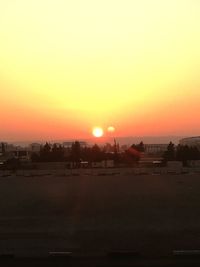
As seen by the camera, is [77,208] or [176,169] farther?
[176,169]

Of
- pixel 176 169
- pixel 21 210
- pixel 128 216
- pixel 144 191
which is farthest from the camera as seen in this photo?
pixel 176 169

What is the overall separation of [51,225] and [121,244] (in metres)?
4.85

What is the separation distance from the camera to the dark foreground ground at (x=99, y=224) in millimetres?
13430

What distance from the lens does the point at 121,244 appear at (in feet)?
46.1

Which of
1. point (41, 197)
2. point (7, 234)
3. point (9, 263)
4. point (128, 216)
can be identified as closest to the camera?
point (9, 263)

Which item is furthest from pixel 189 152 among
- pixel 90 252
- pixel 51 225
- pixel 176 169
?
pixel 90 252

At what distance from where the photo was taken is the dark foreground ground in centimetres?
1343

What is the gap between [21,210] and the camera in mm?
23281

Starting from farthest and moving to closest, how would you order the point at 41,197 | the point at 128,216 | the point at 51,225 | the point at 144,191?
the point at 144,191
the point at 41,197
the point at 128,216
the point at 51,225

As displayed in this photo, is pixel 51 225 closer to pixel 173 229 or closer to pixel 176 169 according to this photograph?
pixel 173 229

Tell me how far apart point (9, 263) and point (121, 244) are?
13.7 ft

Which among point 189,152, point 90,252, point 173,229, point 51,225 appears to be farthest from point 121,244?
point 189,152

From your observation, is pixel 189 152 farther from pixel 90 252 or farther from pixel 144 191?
pixel 90 252

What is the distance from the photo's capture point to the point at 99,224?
60.1 ft
